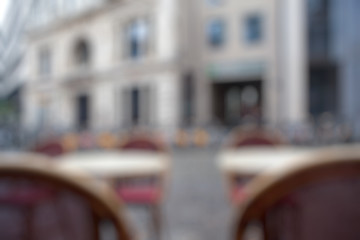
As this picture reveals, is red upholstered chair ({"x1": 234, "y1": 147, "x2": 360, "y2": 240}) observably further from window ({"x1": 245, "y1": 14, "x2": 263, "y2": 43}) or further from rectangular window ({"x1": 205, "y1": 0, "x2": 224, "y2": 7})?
rectangular window ({"x1": 205, "y1": 0, "x2": 224, "y2": 7})

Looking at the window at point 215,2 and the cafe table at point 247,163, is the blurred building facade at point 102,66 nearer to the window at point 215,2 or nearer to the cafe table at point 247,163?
the window at point 215,2

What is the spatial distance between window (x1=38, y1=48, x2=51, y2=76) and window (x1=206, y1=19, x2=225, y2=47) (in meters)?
5.16

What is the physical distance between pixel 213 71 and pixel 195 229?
7250 mm

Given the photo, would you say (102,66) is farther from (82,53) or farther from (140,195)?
(140,195)

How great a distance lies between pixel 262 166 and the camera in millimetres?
1438

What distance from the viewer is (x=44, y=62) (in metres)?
4.29

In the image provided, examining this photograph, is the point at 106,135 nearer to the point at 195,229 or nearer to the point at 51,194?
the point at 195,229

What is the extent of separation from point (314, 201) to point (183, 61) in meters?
7.34

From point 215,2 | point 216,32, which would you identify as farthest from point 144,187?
point 215,2

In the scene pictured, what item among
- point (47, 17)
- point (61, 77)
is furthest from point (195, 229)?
point (61, 77)

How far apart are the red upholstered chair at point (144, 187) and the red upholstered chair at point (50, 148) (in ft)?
1.37

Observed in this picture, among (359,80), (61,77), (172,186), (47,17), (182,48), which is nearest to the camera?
(172,186)

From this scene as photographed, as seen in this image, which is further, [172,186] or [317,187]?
[172,186]

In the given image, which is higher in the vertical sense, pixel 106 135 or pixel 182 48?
pixel 182 48
